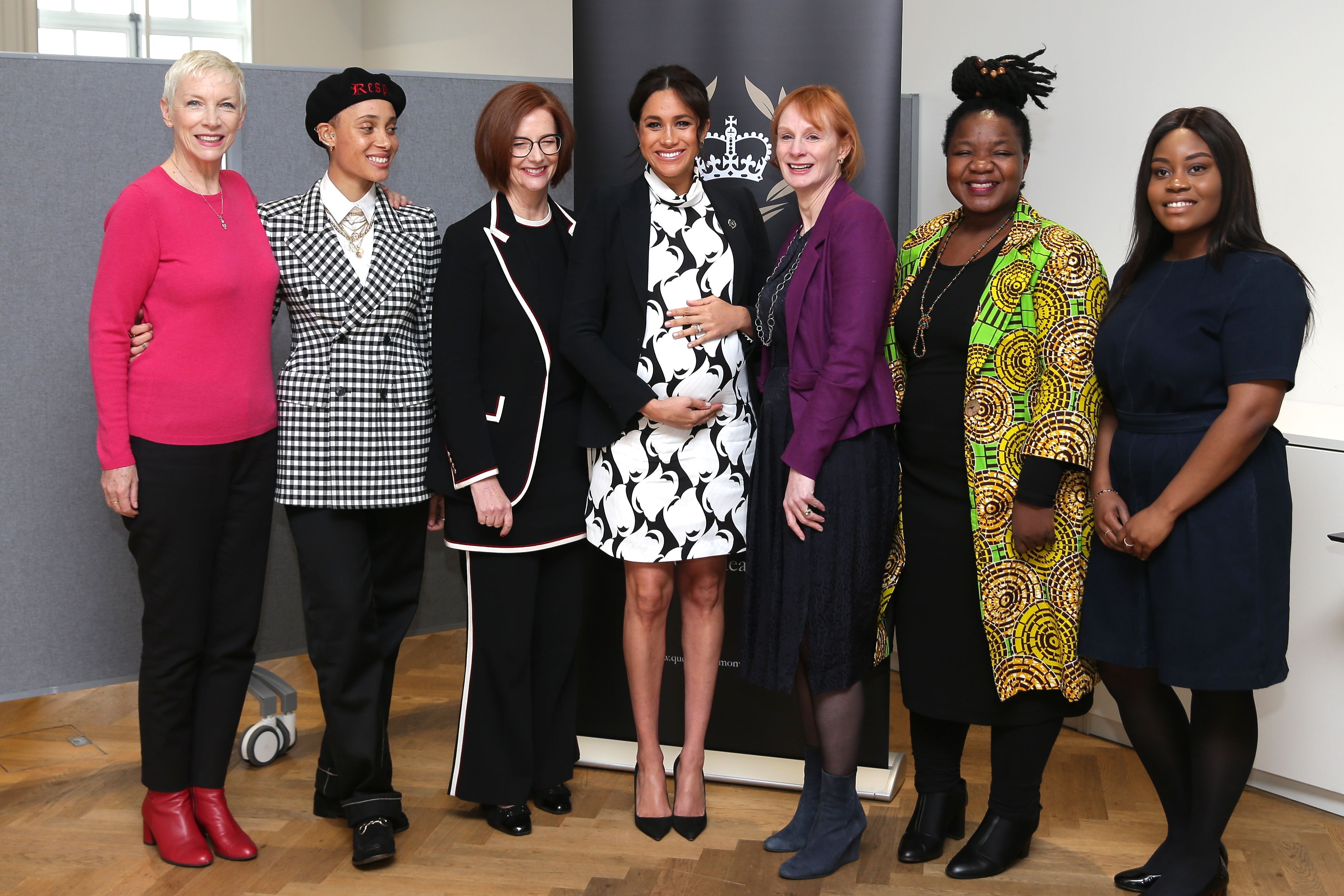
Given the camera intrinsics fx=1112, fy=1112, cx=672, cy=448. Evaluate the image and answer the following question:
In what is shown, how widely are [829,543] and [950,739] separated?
581 mm

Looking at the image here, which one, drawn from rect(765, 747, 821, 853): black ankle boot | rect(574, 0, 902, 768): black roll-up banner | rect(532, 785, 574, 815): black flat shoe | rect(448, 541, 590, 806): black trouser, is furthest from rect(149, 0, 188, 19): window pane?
rect(765, 747, 821, 853): black ankle boot

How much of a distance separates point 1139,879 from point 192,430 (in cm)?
221

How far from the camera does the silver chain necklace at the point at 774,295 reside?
231 cm

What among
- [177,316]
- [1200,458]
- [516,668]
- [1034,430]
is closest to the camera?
[1200,458]

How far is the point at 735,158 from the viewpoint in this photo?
2746mm

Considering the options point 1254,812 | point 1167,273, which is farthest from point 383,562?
point 1254,812

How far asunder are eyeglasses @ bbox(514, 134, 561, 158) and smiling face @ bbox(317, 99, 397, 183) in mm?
261

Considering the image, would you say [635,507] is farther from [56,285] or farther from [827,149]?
→ [56,285]

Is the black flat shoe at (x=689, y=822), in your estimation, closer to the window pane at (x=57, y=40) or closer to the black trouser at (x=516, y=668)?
the black trouser at (x=516, y=668)

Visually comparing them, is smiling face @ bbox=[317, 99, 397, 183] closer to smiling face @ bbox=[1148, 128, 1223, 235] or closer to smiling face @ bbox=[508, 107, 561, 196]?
smiling face @ bbox=[508, 107, 561, 196]

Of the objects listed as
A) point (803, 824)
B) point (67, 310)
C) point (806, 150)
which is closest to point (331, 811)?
point (803, 824)

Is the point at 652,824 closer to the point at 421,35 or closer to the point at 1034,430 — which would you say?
the point at 1034,430

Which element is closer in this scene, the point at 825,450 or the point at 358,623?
the point at 825,450

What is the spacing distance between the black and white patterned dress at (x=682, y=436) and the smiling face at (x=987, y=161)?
20.9 inches
